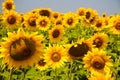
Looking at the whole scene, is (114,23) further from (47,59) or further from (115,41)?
(47,59)

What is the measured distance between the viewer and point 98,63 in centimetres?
407

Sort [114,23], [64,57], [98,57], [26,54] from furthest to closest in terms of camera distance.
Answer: [114,23] < [64,57] < [98,57] < [26,54]

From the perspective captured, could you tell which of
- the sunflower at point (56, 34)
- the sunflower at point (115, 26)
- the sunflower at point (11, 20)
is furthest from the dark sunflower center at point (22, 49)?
the sunflower at point (11, 20)

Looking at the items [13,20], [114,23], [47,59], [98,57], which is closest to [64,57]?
[47,59]

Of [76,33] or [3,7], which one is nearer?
[76,33]

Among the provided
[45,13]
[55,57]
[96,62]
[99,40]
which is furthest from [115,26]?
[96,62]

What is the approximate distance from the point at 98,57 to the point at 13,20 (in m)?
3.34

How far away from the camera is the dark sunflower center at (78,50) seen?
14.0 ft

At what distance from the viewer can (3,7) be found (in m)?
8.66

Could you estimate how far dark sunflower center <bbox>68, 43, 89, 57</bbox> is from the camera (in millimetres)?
4258

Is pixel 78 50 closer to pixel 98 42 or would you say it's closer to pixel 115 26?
pixel 98 42

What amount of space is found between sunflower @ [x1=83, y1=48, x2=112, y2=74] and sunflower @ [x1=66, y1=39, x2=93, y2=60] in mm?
166

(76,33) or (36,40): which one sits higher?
(36,40)

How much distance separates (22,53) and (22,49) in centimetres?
5
